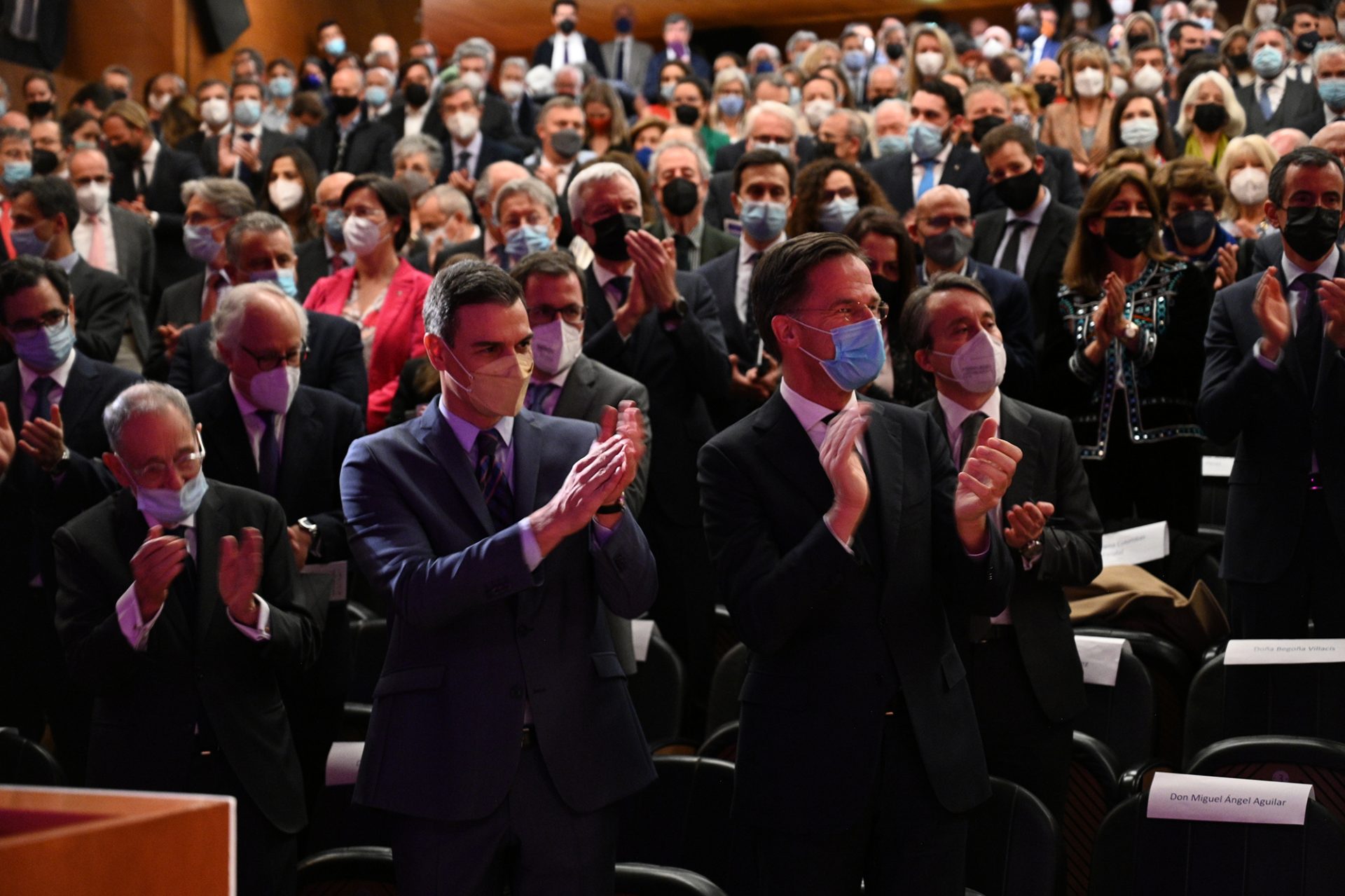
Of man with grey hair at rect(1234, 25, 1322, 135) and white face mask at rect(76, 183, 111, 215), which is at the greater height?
man with grey hair at rect(1234, 25, 1322, 135)

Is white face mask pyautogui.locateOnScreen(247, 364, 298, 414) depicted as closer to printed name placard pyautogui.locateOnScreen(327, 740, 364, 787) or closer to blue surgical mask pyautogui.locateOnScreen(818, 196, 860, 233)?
printed name placard pyautogui.locateOnScreen(327, 740, 364, 787)

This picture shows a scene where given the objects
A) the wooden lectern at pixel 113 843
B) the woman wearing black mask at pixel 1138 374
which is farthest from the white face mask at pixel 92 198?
the wooden lectern at pixel 113 843

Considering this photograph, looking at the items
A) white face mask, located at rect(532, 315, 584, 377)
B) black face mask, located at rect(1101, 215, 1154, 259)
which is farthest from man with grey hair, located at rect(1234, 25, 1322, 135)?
white face mask, located at rect(532, 315, 584, 377)

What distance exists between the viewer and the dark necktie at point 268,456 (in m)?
3.43

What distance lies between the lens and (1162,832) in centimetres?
253

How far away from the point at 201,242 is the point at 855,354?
3.34 m

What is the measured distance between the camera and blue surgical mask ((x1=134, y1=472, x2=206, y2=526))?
9.59ft

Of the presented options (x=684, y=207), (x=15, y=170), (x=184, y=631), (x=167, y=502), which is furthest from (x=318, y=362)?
(x=15, y=170)

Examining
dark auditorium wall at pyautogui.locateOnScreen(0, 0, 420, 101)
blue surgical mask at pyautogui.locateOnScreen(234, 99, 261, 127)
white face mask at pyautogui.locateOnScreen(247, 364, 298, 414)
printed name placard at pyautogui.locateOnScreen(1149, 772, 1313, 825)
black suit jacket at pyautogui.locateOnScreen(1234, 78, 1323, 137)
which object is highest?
dark auditorium wall at pyautogui.locateOnScreen(0, 0, 420, 101)

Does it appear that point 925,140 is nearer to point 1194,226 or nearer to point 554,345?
point 1194,226

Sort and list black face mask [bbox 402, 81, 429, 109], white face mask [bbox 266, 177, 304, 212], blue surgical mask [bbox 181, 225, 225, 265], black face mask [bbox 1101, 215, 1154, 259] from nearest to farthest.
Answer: black face mask [bbox 1101, 215, 1154, 259]
blue surgical mask [bbox 181, 225, 225, 265]
white face mask [bbox 266, 177, 304, 212]
black face mask [bbox 402, 81, 429, 109]

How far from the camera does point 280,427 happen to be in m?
3.47

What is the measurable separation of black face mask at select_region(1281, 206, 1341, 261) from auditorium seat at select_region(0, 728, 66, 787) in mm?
3067

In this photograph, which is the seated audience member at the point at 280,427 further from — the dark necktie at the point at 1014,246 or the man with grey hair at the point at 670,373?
the dark necktie at the point at 1014,246
